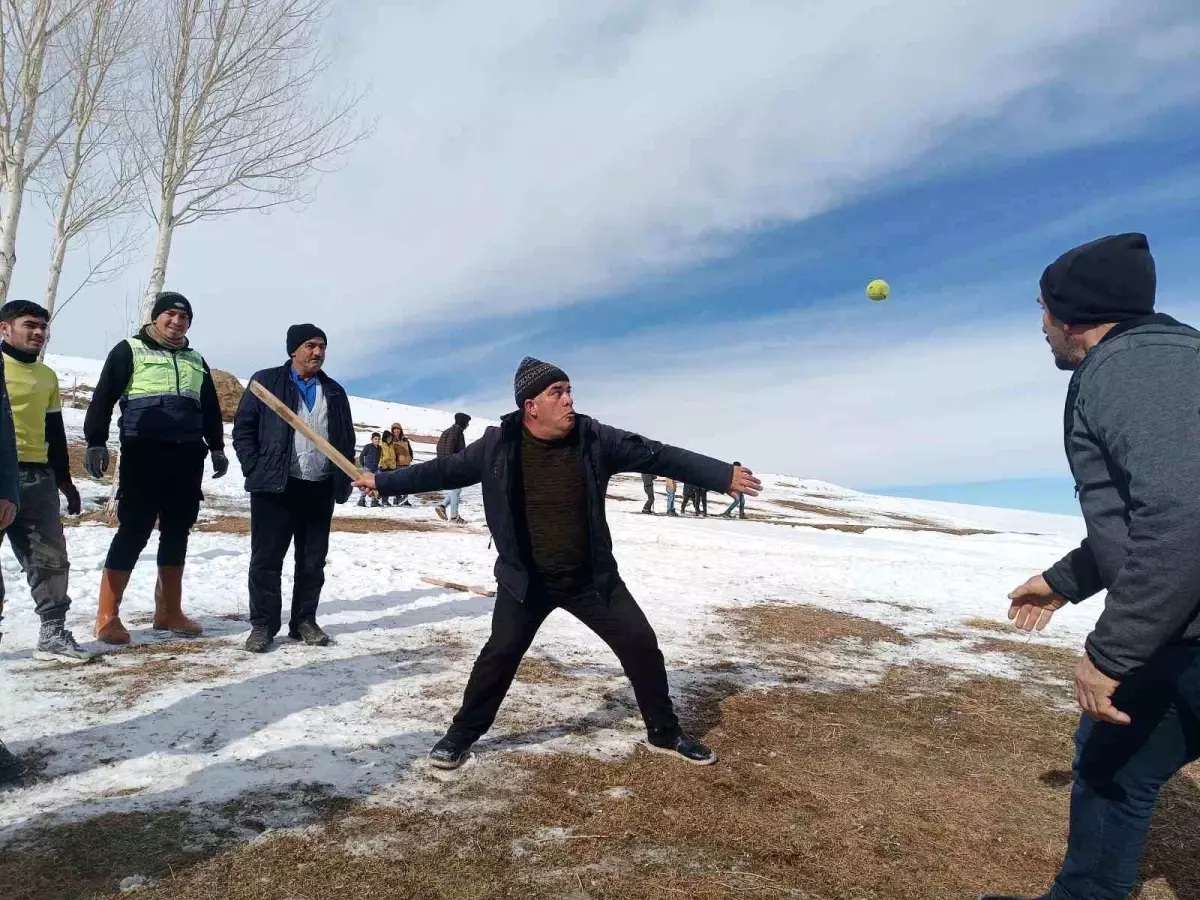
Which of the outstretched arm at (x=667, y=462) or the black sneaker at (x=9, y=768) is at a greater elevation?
the outstretched arm at (x=667, y=462)

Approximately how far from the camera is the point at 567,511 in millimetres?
3971

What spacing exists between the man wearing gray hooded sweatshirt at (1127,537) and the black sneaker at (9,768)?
429cm

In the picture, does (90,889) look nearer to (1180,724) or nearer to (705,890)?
(705,890)

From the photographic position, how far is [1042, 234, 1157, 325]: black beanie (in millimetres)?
2322

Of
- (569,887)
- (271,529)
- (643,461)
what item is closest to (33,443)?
(271,529)

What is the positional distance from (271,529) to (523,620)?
2.86 m

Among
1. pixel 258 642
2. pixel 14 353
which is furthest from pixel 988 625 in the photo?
pixel 14 353

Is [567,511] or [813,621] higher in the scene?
[567,511]

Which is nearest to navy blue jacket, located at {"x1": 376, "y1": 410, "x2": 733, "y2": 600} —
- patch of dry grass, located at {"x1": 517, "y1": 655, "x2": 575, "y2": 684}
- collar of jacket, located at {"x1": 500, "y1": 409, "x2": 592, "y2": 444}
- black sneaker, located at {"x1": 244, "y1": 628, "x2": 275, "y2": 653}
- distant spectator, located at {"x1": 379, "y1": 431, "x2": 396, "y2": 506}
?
collar of jacket, located at {"x1": 500, "y1": 409, "x2": 592, "y2": 444}

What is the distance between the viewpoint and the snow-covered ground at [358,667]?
362 centimetres

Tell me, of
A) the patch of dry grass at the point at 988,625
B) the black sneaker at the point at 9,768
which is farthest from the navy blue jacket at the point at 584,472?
the patch of dry grass at the point at 988,625

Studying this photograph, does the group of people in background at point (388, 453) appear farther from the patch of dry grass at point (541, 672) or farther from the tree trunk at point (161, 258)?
the patch of dry grass at point (541, 672)

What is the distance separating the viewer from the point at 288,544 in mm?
5805

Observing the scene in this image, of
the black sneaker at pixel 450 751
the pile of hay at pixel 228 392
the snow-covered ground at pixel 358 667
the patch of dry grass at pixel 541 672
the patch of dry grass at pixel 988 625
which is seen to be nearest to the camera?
the snow-covered ground at pixel 358 667
